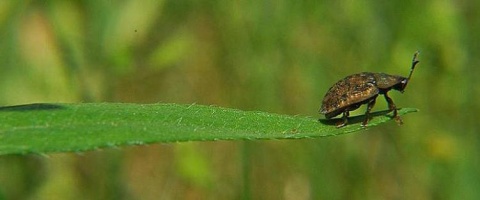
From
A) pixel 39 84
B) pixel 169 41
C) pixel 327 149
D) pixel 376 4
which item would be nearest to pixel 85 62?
pixel 39 84

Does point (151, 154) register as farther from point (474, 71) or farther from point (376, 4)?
point (474, 71)

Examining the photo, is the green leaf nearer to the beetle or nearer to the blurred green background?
the beetle

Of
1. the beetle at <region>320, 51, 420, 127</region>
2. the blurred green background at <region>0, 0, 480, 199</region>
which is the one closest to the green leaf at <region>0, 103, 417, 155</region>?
the beetle at <region>320, 51, 420, 127</region>

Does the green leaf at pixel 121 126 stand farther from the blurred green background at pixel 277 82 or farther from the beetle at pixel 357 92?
the blurred green background at pixel 277 82

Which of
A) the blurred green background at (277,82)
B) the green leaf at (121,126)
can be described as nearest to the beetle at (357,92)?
the green leaf at (121,126)

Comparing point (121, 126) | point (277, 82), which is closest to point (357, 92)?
point (121, 126)

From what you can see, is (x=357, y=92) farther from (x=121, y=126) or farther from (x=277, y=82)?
(x=277, y=82)
